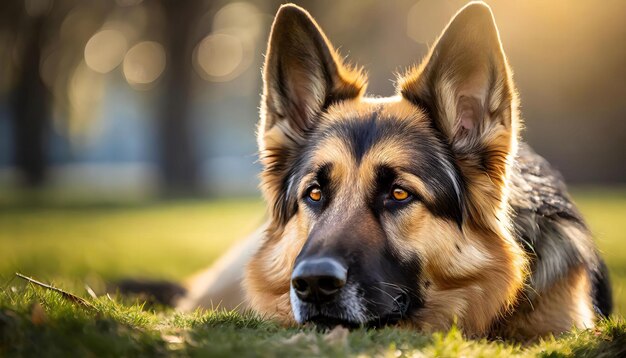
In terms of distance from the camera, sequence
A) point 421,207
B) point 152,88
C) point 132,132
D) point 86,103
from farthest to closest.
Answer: point 132,132 < point 152,88 < point 86,103 < point 421,207

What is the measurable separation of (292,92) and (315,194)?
113cm

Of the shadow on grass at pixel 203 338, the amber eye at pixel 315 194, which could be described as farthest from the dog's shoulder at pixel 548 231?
the amber eye at pixel 315 194

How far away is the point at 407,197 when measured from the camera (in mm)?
4773

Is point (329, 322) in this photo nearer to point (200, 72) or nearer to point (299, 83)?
point (299, 83)

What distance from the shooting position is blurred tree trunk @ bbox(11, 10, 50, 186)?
29656 millimetres

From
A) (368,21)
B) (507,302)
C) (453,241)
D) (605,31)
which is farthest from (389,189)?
(368,21)

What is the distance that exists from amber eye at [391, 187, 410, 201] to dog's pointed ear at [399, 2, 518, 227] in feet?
1.78

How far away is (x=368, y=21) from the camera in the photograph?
29875 mm

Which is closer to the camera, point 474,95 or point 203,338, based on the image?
point 203,338

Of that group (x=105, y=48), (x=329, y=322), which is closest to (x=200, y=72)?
(x=105, y=48)

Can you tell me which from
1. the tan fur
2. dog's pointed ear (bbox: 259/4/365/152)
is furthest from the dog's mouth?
dog's pointed ear (bbox: 259/4/365/152)

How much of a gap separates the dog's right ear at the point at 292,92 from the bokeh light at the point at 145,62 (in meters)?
26.9

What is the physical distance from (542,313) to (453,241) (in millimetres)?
800

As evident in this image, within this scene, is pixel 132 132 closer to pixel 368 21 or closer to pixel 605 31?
pixel 368 21
